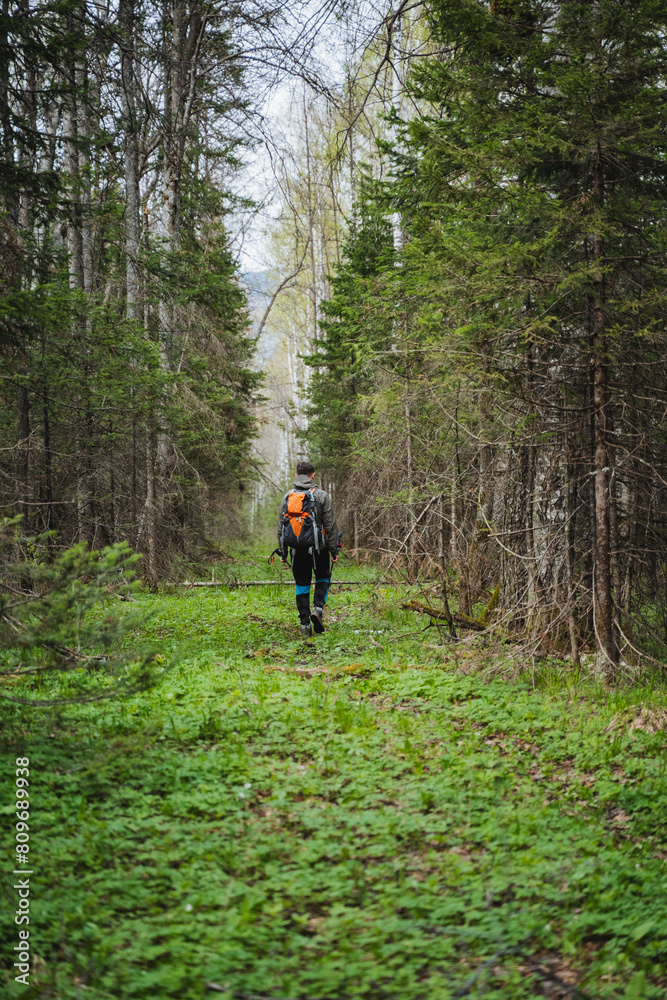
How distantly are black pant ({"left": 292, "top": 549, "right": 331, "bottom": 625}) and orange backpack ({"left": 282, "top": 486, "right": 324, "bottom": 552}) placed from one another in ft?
0.43

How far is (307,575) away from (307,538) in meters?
0.49

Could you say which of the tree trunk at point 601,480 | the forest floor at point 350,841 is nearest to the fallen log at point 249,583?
the forest floor at point 350,841

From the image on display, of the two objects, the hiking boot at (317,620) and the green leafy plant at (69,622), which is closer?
the green leafy plant at (69,622)

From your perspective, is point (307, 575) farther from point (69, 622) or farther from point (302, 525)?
point (69, 622)

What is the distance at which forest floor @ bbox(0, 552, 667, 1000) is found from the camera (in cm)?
264

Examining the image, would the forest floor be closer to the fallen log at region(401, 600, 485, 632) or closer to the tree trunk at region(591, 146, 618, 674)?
the tree trunk at region(591, 146, 618, 674)

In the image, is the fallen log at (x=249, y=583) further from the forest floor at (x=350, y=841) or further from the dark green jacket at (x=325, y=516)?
the forest floor at (x=350, y=841)

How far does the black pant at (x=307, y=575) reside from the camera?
339 inches

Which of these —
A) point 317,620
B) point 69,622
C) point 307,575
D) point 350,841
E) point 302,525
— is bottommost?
point 350,841

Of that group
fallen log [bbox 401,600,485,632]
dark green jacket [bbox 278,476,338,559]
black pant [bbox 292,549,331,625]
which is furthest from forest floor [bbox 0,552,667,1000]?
dark green jacket [bbox 278,476,338,559]

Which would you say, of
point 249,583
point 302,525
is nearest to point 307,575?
point 302,525

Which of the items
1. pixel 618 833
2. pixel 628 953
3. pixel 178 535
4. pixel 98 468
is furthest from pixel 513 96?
pixel 178 535

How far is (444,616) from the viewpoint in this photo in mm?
8352

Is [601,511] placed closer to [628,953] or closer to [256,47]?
[628,953]
